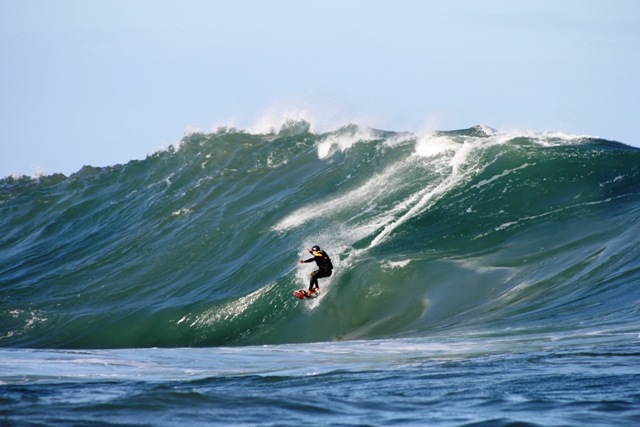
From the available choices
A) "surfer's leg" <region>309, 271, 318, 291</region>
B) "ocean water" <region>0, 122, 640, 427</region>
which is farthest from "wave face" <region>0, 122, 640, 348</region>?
"surfer's leg" <region>309, 271, 318, 291</region>

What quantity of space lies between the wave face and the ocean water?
55 millimetres

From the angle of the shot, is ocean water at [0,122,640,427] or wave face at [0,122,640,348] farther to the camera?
wave face at [0,122,640,348]

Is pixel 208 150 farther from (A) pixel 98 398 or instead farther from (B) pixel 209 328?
(A) pixel 98 398

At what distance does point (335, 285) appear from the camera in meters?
15.2

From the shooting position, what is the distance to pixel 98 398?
20.9ft

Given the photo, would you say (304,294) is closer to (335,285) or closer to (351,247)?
(335,285)

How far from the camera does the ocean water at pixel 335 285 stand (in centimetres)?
634

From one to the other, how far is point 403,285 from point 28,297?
867 centimetres

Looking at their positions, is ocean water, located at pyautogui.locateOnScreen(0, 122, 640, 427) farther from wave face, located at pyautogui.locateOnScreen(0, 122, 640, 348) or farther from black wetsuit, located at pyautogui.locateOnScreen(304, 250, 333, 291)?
black wetsuit, located at pyautogui.locateOnScreen(304, 250, 333, 291)

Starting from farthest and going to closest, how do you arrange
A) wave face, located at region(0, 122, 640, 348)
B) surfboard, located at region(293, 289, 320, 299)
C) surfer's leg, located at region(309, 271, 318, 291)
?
surfboard, located at region(293, 289, 320, 299) → surfer's leg, located at region(309, 271, 318, 291) → wave face, located at region(0, 122, 640, 348)

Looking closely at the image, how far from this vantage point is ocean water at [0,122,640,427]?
634 centimetres

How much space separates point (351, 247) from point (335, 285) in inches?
55.8

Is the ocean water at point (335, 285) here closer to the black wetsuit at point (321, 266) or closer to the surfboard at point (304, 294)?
the surfboard at point (304, 294)

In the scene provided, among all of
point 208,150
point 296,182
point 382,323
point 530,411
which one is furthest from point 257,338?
point 208,150
